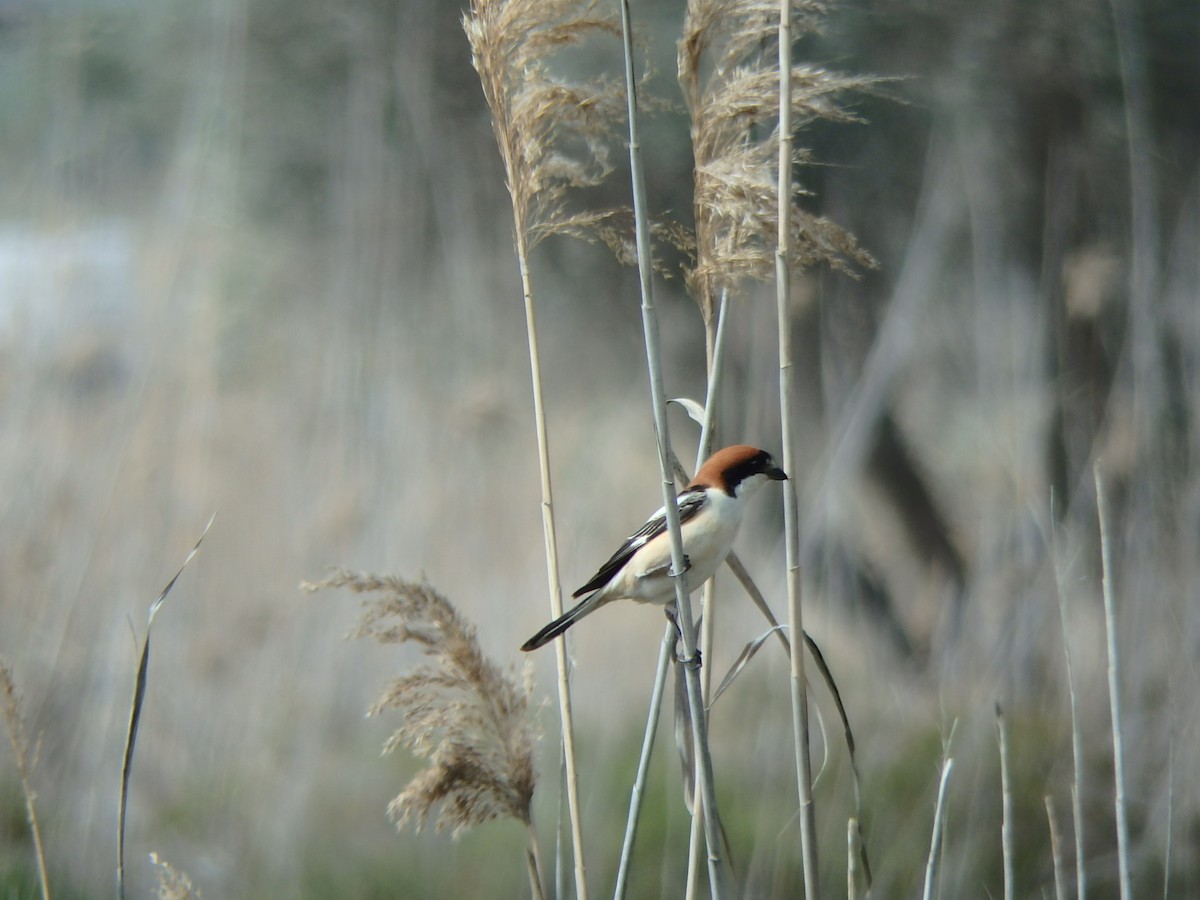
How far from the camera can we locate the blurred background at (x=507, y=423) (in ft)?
9.66

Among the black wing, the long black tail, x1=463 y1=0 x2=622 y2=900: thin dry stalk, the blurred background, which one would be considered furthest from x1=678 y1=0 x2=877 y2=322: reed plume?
the blurred background

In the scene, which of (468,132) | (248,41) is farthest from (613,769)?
(248,41)

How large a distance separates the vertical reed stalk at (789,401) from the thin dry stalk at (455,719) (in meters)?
0.37

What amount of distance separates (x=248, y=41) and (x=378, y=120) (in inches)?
29.0

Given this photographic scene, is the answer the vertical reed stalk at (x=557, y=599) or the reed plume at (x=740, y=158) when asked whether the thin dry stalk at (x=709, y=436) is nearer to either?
the reed plume at (x=740, y=158)

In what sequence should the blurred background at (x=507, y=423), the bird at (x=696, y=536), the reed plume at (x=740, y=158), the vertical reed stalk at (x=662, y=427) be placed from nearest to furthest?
1. the vertical reed stalk at (x=662, y=427)
2. the reed plume at (x=740, y=158)
3. the bird at (x=696, y=536)
4. the blurred background at (x=507, y=423)

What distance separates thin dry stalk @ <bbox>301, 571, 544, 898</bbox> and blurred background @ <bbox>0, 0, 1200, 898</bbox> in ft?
3.90

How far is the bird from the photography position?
1.63 metres

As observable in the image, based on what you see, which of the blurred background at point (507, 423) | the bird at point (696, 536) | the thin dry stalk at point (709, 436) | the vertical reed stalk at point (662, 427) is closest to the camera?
the vertical reed stalk at point (662, 427)

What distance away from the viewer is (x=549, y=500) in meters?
1.53

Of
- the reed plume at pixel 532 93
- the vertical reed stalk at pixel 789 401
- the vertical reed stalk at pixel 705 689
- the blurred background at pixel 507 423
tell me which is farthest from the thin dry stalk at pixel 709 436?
the blurred background at pixel 507 423

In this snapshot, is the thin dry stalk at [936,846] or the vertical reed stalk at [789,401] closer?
the vertical reed stalk at [789,401]

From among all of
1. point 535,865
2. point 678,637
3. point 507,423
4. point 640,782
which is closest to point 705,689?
point 678,637

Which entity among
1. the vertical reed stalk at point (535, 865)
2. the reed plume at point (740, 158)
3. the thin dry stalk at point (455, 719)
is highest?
the reed plume at point (740, 158)
